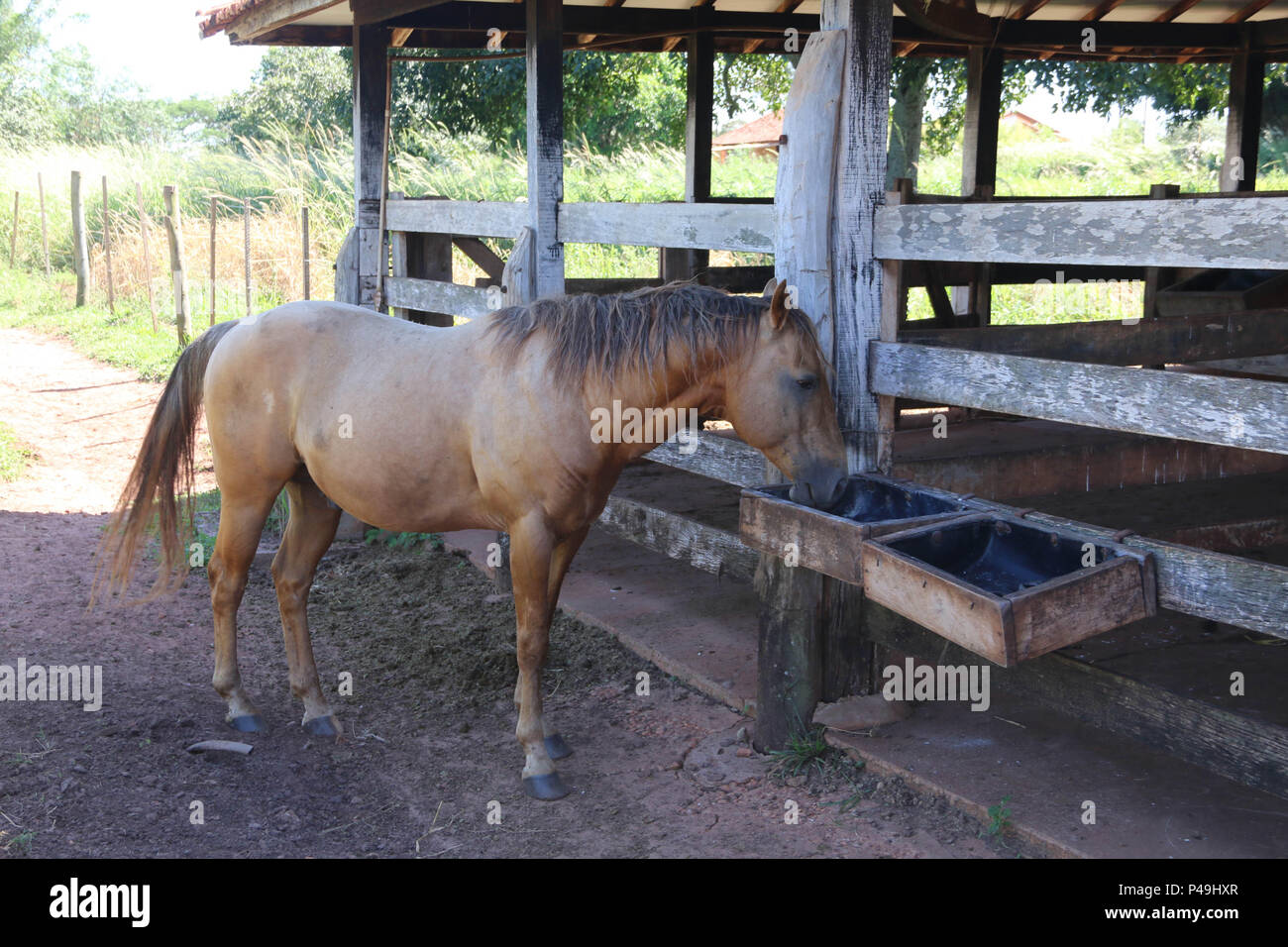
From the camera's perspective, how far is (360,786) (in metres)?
4.02

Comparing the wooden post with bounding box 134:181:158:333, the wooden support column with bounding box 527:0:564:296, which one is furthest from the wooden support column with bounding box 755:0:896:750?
the wooden post with bounding box 134:181:158:333

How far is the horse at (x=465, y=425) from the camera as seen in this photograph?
3680 millimetres

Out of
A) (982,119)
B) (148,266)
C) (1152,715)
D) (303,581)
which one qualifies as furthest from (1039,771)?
(148,266)

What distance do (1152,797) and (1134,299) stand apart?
1129cm

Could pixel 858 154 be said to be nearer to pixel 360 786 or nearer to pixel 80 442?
pixel 360 786

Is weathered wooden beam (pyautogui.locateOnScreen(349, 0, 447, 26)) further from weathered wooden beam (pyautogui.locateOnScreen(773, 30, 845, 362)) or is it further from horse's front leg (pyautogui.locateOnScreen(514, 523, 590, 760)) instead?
horse's front leg (pyautogui.locateOnScreen(514, 523, 590, 760))

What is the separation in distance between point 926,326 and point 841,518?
13.6 ft

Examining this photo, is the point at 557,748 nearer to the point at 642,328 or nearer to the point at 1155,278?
the point at 642,328

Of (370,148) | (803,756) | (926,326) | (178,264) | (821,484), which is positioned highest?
(370,148)

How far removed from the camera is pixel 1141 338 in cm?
445

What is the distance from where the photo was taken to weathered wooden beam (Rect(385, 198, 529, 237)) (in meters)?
5.63

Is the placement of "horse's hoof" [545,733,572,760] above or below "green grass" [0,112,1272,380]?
below

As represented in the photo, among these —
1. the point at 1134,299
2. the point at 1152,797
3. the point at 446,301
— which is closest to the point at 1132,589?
the point at 1152,797

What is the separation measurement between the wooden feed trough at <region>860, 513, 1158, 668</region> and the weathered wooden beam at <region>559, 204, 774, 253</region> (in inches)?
53.0
